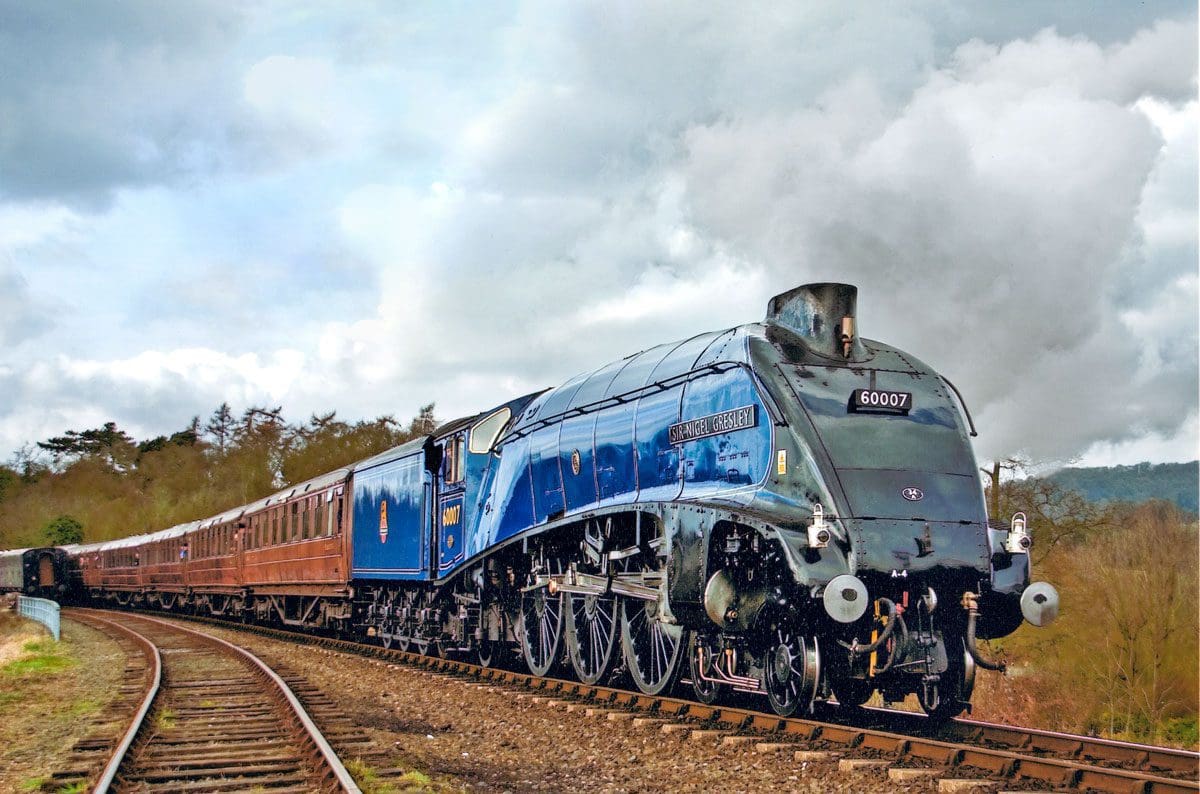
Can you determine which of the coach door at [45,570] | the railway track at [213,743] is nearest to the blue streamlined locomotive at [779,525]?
the railway track at [213,743]

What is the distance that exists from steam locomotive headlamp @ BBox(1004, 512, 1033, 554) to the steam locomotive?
2 cm

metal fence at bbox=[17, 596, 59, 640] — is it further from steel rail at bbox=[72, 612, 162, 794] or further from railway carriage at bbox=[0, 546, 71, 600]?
railway carriage at bbox=[0, 546, 71, 600]

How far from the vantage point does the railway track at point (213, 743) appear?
23.9 feet

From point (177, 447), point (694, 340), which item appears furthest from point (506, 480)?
point (177, 447)

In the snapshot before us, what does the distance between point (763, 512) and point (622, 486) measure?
277cm

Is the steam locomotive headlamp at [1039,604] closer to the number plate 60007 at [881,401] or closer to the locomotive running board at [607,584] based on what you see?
the number plate 60007 at [881,401]

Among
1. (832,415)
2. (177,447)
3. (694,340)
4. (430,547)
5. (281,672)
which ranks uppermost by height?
(177,447)

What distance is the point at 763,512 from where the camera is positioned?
8672 mm

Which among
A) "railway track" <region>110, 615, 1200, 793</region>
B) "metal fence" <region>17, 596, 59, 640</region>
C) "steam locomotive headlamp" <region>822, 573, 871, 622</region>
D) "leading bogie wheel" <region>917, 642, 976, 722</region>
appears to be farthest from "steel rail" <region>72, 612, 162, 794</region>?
"metal fence" <region>17, 596, 59, 640</region>

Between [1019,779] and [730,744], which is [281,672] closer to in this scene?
[730,744]

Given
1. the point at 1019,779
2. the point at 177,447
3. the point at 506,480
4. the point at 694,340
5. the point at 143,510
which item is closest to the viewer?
the point at 1019,779

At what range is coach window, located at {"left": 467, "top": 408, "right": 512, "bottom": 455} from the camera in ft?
50.5

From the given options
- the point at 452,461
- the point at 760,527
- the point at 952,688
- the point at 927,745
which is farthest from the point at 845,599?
the point at 452,461

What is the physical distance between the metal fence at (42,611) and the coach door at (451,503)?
40.3ft
